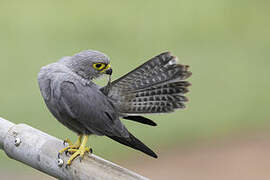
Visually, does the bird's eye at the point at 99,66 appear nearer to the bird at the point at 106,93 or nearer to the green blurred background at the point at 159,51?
the bird at the point at 106,93

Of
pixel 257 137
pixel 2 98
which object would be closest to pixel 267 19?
pixel 257 137

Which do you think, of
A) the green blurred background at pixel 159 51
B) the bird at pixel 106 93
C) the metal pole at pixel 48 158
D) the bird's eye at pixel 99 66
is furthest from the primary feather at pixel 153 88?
the green blurred background at pixel 159 51

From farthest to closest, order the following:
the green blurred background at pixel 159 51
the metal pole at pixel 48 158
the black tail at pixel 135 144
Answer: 1. the green blurred background at pixel 159 51
2. the black tail at pixel 135 144
3. the metal pole at pixel 48 158

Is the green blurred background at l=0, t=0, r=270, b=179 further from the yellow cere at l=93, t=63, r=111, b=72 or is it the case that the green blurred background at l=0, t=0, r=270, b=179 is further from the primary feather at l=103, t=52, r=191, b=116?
the yellow cere at l=93, t=63, r=111, b=72

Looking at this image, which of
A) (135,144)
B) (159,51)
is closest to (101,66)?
(135,144)

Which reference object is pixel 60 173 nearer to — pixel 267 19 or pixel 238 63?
pixel 238 63

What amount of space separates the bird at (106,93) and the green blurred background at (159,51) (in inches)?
155

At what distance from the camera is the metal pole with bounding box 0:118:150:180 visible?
2.36 metres

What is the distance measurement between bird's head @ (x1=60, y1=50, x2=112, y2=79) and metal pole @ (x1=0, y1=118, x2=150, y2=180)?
376mm

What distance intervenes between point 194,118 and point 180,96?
17.3ft

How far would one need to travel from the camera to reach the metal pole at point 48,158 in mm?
2359

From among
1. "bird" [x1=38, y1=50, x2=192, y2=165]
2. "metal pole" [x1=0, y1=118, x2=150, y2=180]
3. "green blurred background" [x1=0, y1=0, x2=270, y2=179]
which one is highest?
"green blurred background" [x1=0, y1=0, x2=270, y2=179]

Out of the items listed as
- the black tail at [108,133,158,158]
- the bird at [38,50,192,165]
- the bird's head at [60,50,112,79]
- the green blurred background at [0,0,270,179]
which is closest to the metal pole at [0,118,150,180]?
the bird at [38,50,192,165]

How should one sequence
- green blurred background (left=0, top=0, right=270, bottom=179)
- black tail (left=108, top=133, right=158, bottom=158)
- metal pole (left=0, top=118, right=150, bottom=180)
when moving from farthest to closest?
green blurred background (left=0, top=0, right=270, bottom=179), black tail (left=108, top=133, right=158, bottom=158), metal pole (left=0, top=118, right=150, bottom=180)
